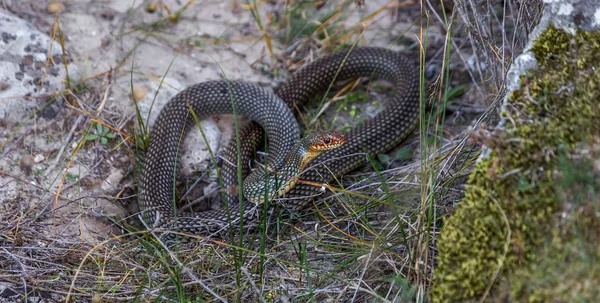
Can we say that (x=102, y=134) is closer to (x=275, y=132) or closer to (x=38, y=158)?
(x=38, y=158)

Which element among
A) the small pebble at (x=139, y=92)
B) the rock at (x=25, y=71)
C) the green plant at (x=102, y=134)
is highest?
the rock at (x=25, y=71)

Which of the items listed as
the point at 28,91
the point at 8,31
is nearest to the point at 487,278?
the point at 28,91

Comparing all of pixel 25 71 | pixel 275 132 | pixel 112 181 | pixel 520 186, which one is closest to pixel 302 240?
pixel 275 132

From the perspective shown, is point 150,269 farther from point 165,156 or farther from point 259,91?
point 259,91

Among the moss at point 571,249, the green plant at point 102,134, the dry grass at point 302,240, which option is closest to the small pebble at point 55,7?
the dry grass at point 302,240

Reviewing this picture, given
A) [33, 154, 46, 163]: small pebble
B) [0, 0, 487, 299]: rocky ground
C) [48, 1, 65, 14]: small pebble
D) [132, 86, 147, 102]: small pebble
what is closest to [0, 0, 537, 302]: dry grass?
[0, 0, 487, 299]: rocky ground

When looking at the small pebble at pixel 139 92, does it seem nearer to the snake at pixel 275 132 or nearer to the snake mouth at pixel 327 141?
the snake at pixel 275 132

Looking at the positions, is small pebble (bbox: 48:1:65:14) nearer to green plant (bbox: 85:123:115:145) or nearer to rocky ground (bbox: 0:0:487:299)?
rocky ground (bbox: 0:0:487:299)
